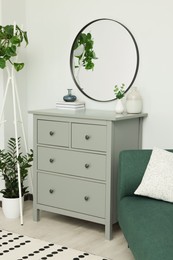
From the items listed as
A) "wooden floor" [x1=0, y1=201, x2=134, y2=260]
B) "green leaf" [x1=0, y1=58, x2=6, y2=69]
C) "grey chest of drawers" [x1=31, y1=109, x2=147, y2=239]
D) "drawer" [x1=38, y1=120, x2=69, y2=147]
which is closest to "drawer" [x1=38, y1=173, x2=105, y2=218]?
"grey chest of drawers" [x1=31, y1=109, x2=147, y2=239]

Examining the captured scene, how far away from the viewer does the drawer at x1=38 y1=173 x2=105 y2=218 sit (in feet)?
11.6

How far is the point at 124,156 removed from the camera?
10.5ft

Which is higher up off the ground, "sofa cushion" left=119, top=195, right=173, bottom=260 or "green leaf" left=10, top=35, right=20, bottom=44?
"green leaf" left=10, top=35, right=20, bottom=44

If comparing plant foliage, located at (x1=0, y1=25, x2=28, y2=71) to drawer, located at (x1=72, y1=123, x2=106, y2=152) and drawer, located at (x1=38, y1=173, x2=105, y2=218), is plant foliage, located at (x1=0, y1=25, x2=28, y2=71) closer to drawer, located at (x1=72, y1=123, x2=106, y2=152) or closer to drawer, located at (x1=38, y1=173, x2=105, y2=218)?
drawer, located at (x1=72, y1=123, x2=106, y2=152)

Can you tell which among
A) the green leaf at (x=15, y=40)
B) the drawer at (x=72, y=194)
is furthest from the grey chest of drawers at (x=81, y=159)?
the green leaf at (x=15, y=40)

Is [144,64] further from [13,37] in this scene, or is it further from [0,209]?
[0,209]

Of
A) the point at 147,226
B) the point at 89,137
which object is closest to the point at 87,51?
the point at 89,137

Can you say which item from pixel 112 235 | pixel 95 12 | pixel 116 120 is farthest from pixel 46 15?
pixel 112 235

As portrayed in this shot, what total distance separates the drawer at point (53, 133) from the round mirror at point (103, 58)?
1.63 ft

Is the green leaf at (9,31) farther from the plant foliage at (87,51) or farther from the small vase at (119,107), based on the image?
the small vase at (119,107)

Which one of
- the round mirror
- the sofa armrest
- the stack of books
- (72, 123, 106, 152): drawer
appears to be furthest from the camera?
the stack of books

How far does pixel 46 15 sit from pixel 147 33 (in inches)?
43.0

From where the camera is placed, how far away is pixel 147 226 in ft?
8.49

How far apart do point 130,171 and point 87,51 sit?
132 centimetres
